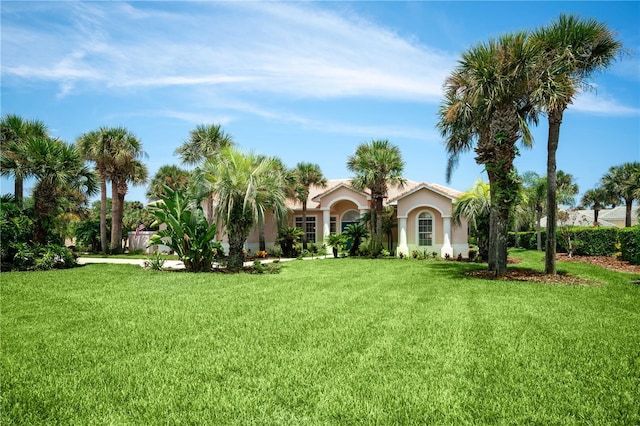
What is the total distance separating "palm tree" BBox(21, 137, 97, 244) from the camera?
57.8 ft

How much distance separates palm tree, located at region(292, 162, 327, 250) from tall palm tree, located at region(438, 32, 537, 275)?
544 inches

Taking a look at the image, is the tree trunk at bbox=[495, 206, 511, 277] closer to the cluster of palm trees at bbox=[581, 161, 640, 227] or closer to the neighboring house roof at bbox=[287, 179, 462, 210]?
the neighboring house roof at bbox=[287, 179, 462, 210]

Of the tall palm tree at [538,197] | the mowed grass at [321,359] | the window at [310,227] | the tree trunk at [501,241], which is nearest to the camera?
the mowed grass at [321,359]

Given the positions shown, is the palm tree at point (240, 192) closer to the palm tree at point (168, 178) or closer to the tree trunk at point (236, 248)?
the tree trunk at point (236, 248)

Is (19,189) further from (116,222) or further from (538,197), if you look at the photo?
(538,197)

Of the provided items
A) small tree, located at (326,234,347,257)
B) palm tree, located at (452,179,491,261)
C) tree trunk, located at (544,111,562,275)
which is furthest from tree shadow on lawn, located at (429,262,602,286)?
small tree, located at (326,234,347,257)

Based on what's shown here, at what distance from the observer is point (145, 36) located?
9227 millimetres

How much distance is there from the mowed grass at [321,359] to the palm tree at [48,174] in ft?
30.6

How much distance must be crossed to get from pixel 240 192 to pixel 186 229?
8.95 feet

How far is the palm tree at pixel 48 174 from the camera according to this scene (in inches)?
694

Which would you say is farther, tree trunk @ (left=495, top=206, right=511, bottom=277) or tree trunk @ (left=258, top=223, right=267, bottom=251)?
tree trunk @ (left=258, top=223, right=267, bottom=251)

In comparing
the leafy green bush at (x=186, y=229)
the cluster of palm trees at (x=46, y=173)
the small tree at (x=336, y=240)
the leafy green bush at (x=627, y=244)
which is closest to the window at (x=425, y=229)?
the small tree at (x=336, y=240)

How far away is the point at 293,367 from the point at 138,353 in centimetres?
238

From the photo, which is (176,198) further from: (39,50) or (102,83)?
(39,50)
